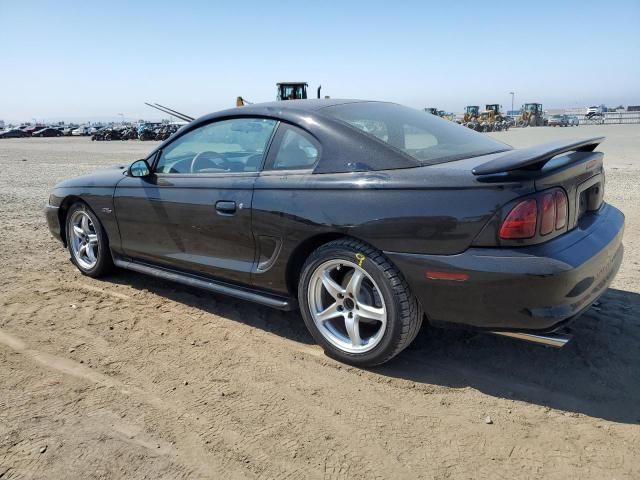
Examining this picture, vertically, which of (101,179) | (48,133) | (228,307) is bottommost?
(228,307)

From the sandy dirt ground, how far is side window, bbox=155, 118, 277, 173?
3.48 feet

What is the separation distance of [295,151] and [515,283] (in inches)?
59.4

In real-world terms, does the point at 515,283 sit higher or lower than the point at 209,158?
lower

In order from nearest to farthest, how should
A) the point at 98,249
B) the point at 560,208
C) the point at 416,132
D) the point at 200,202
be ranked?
the point at 560,208 → the point at 416,132 → the point at 200,202 → the point at 98,249

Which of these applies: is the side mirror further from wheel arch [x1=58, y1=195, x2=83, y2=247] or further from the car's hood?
wheel arch [x1=58, y1=195, x2=83, y2=247]

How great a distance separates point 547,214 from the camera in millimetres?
2506

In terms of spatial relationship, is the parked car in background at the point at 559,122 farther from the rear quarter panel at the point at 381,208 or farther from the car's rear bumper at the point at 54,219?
→ the rear quarter panel at the point at 381,208

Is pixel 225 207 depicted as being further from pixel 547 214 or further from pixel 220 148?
pixel 547 214

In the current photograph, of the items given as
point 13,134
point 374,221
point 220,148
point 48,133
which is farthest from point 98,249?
point 13,134

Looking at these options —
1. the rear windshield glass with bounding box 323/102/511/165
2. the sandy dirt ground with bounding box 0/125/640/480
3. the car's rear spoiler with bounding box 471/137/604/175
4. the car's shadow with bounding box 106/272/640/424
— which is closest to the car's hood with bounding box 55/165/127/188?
the sandy dirt ground with bounding box 0/125/640/480

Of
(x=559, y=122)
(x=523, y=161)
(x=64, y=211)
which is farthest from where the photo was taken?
(x=559, y=122)

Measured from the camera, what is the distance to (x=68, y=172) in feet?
48.6

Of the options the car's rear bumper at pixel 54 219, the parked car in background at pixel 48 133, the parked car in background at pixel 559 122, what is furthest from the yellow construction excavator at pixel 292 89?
the parked car in background at pixel 48 133

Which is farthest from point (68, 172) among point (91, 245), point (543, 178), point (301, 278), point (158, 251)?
point (543, 178)
